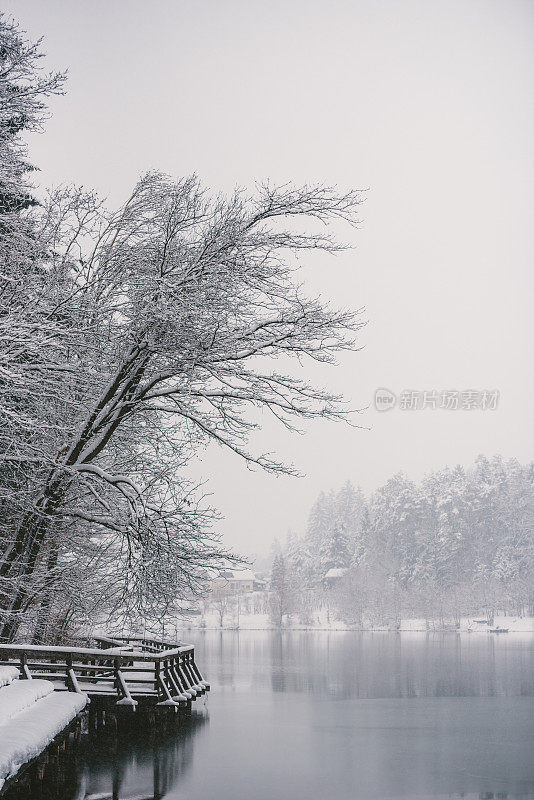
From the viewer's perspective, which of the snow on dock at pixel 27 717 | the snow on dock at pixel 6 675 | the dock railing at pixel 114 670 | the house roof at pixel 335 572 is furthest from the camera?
the house roof at pixel 335 572

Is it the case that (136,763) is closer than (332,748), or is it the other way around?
(136,763)

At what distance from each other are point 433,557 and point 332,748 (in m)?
102

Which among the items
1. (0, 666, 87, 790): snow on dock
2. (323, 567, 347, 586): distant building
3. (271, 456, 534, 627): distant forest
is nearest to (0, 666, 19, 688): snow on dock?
(0, 666, 87, 790): snow on dock

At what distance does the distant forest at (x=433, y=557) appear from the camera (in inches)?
4144

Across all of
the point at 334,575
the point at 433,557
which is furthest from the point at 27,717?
the point at 334,575

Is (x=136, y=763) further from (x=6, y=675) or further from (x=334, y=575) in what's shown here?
(x=334, y=575)

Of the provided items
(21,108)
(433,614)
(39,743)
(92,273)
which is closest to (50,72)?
(21,108)

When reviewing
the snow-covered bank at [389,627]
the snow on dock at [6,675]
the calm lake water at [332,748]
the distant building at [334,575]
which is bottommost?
the snow-covered bank at [389,627]

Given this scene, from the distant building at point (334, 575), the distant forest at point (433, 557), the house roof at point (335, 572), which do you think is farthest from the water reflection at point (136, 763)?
the house roof at point (335, 572)

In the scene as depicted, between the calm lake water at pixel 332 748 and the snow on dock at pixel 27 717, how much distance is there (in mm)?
938

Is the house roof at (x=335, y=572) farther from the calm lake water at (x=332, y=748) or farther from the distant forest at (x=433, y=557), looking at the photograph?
the calm lake water at (x=332, y=748)

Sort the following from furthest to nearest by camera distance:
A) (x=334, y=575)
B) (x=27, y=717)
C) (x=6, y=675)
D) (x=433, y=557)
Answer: (x=334, y=575) < (x=433, y=557) < (x=6, y=675) < (x=27, y=717)

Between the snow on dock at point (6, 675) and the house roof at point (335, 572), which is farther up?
the snow on dock at point (6, 675)

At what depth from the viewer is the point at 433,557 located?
112375 millimetres
